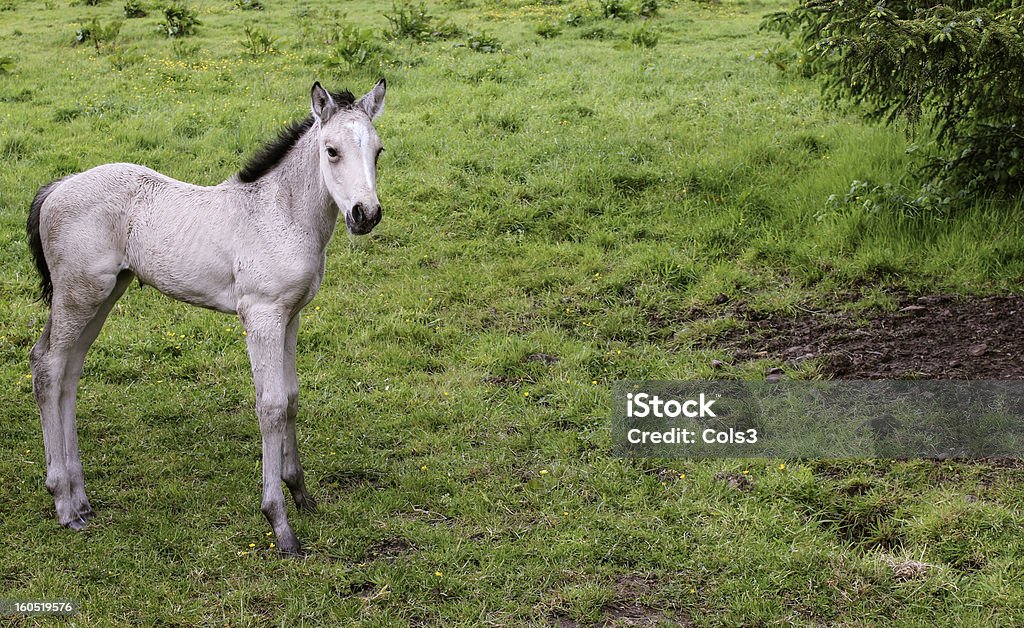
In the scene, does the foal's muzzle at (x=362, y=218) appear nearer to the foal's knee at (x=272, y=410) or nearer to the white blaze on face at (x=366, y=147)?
the white blaze on face at (x=366, y=147)

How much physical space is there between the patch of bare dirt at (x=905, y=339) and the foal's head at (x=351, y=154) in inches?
142

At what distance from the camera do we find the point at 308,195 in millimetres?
5539

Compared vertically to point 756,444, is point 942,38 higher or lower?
higher

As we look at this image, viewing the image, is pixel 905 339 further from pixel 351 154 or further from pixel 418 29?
pixel 418 29

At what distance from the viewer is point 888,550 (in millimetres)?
5301

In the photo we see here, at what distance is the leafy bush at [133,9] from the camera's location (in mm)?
18953

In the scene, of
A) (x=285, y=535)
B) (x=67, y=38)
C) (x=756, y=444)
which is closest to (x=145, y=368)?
(x=285, y=535)

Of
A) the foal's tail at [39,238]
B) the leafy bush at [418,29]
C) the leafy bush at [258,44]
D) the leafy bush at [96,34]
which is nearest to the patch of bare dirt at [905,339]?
the foal's tail at [39,238]

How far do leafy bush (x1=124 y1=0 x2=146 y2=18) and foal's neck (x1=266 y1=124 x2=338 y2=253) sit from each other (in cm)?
1546

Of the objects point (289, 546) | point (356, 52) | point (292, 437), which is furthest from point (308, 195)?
point (356, 52)

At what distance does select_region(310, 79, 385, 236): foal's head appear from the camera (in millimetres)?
5020

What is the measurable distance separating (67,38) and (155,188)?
42.7ft

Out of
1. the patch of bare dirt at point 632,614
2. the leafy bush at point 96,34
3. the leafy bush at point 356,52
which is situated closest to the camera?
the patch of bare dirt at point 632,614

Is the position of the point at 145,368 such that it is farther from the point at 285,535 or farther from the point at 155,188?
the point at 285,535
